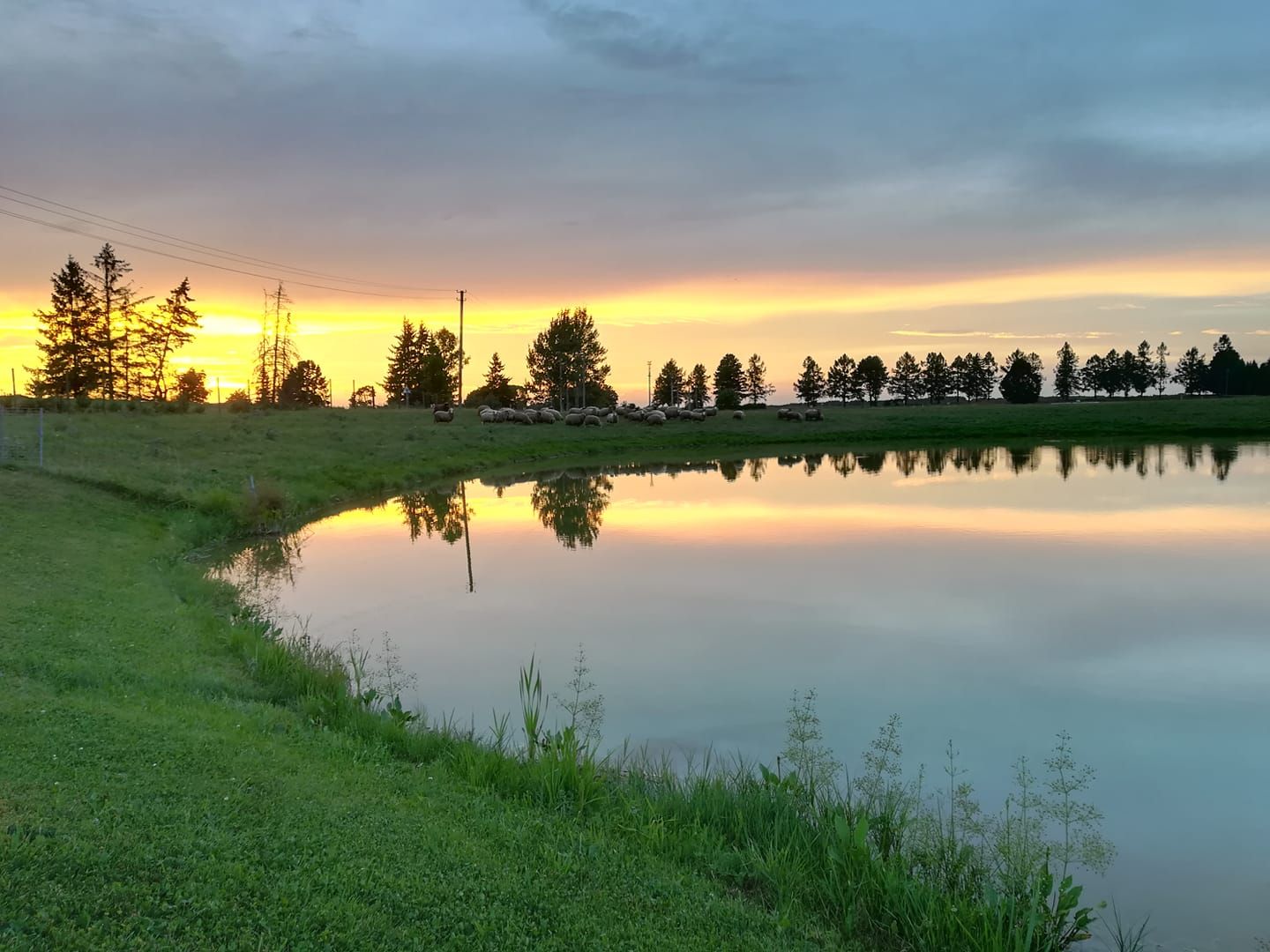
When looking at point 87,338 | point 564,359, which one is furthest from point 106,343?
point 564,359

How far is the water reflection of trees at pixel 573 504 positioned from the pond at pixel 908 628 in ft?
0.88

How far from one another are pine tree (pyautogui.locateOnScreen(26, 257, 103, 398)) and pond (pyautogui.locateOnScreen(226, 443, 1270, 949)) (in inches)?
2588

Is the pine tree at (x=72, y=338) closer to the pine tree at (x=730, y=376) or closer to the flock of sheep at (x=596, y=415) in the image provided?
the flock of sheep at (x=596, y=415)

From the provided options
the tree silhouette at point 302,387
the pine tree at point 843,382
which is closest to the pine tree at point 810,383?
the pine tree at point 843,382

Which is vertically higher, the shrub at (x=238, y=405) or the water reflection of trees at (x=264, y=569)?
the shrub at (x=238, y=405)

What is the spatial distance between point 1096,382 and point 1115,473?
146032 mm

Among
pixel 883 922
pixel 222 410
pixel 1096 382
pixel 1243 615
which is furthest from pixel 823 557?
pixel 1096 382

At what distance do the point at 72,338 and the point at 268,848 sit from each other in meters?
94.5

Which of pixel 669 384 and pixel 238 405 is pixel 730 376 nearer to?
pixel 669 384

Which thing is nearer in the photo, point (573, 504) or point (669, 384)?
point (573, 504)

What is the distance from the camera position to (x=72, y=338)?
84.3 metres

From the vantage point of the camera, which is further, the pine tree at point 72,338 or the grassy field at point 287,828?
the pine tree at point 72,338

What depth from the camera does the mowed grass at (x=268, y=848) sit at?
18.8 ft

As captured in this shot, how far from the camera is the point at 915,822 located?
8211mm
